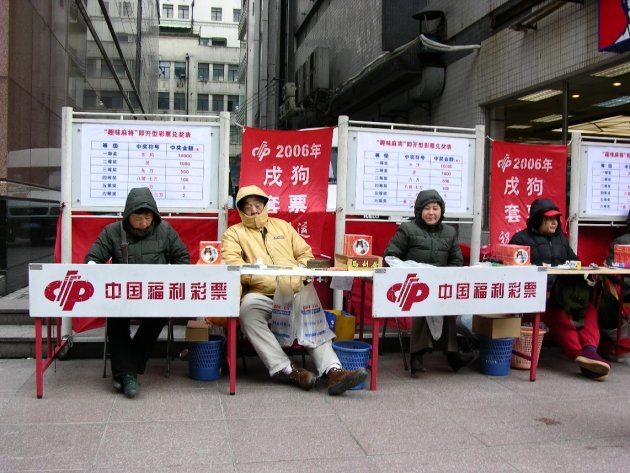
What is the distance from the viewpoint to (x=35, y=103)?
896 cm

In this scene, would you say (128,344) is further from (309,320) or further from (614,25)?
(614,25)

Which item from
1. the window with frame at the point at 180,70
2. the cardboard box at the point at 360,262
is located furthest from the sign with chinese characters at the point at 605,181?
the window with frame at the point at 180,70

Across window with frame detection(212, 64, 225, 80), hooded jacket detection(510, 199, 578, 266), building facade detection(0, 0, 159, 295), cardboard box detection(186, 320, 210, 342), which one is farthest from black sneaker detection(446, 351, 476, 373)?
window with frame detection(212, 64, 225, 80)

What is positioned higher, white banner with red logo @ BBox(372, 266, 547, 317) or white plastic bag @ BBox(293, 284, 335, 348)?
white banner with red logo @ BBox(372, 266, 547, 317)

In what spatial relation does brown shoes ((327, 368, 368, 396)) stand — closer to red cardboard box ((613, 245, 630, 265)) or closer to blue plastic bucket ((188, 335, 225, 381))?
blue plastic bucket ((188, 335, 225, 381))

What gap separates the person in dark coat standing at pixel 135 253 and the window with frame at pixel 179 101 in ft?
198

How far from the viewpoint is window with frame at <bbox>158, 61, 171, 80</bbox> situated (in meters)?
64.1

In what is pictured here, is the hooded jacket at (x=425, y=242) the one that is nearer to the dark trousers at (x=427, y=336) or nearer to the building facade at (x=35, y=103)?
the dark trousers at (x=427, y=336)

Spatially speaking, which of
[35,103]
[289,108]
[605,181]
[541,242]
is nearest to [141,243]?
[541,242]

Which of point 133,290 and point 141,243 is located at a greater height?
point 141,243

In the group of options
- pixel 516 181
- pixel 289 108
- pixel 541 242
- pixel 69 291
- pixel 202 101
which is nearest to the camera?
pixel 69 291

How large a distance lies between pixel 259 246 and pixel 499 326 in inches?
88.5

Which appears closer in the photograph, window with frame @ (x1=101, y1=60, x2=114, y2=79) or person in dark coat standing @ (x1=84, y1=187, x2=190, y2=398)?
person in dark coat standing @ (x1=84, y1=187, x2=190, y2=398)

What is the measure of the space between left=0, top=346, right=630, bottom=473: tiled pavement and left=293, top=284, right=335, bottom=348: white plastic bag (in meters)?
0.41
